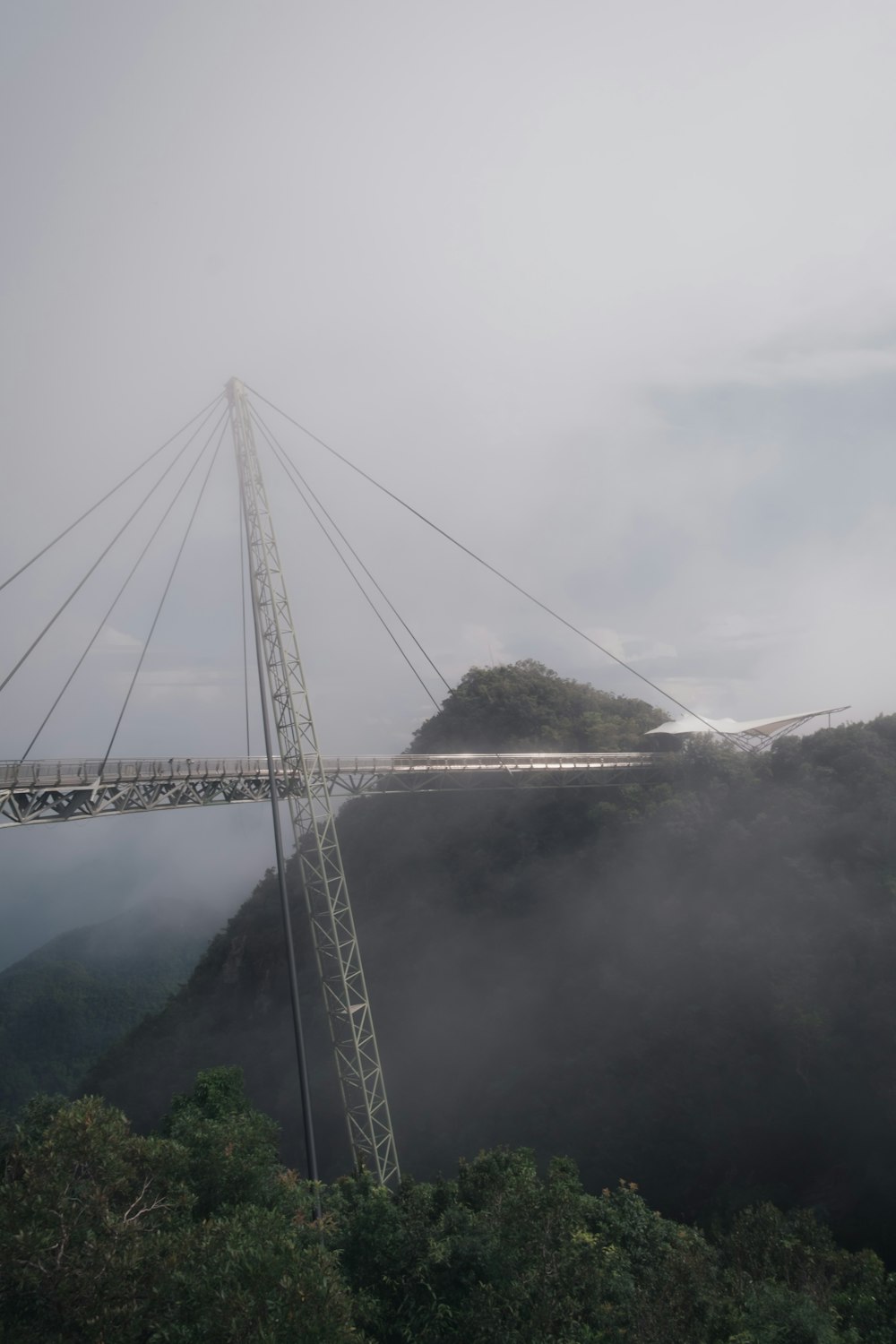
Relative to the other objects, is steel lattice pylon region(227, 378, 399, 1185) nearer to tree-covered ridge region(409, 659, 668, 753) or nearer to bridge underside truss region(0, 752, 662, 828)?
bridge underside truss region(0, 752, 662, 828)

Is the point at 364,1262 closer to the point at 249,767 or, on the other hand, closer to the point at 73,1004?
the point at 249,767

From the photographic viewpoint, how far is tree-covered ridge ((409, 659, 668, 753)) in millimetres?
50250

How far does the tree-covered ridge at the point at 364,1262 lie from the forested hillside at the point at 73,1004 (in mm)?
62564

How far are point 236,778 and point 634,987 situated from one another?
20.5m

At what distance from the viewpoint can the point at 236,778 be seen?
28.9 metres

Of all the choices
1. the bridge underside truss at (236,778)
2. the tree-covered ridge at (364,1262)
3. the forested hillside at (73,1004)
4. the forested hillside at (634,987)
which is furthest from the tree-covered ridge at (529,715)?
the forested hillside at (73,1004)

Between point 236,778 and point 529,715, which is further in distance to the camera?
point 529,715

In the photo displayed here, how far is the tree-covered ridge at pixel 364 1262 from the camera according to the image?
991 centimetres

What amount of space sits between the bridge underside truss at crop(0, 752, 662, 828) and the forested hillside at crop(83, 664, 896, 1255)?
14.1ft

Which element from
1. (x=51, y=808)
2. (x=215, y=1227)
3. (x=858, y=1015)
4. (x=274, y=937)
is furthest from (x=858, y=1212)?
(x=274, y=937)

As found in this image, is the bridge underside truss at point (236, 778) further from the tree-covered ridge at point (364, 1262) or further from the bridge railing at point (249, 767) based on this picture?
the tree-covered ridge at point (364, 1262)

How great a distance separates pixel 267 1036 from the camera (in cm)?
4656

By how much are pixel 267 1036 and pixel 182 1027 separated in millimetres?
8715

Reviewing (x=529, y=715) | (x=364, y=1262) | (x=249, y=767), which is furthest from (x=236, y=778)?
(x=529, y=715)
